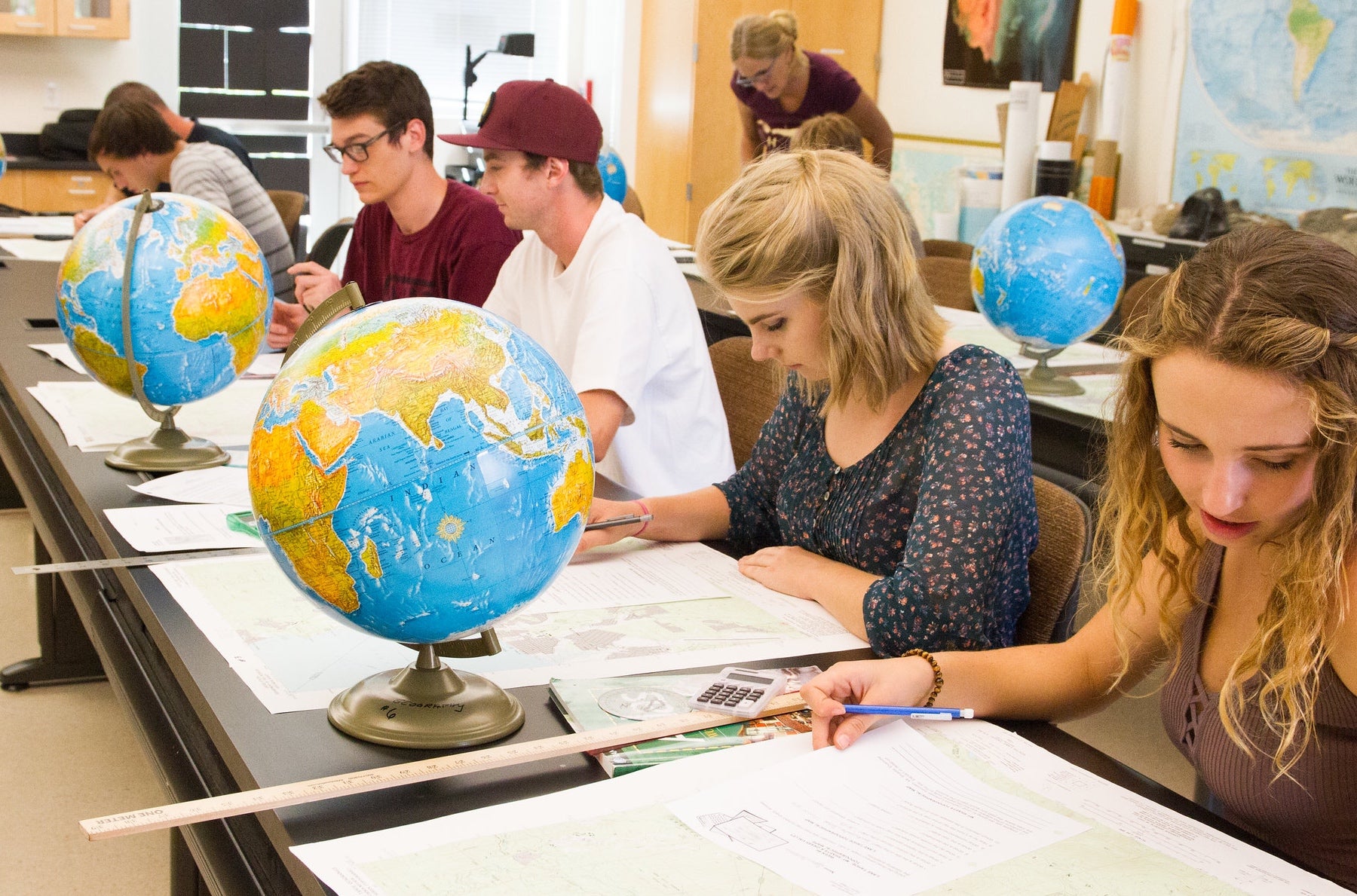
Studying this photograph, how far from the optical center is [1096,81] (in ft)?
18.0

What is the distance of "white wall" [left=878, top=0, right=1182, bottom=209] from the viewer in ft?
16.9

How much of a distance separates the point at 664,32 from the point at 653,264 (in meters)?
5.77

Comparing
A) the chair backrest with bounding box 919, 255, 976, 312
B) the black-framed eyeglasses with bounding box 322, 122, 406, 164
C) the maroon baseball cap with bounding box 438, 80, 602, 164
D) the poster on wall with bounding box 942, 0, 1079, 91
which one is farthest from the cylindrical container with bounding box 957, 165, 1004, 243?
the maroon baseball cap with bounding box 438, 80, 602, 164

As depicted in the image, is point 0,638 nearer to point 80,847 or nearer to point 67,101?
point 80,847

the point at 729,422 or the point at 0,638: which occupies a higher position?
the point at 729,422

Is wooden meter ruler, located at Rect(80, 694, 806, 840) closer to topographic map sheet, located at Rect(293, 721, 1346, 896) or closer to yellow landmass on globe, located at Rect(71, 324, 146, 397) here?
topographic map sheet, located at Rect(293, 721, 1346, 896)

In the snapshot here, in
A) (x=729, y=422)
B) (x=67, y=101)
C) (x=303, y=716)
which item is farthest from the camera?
(x=67, y=101)

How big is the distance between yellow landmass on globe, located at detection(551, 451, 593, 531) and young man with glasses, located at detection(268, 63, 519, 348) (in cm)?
174

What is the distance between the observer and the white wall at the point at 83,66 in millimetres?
6965

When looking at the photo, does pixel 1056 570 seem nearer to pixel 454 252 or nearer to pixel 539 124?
pixel 539 124

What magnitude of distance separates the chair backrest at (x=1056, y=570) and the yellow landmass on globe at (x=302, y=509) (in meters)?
0.93

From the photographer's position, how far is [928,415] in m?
1.60

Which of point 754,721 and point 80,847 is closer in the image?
point 754,721

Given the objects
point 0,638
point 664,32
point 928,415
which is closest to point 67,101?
point 664,32
